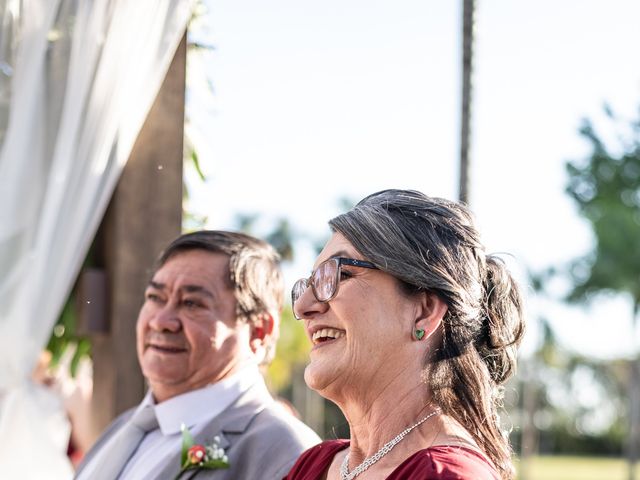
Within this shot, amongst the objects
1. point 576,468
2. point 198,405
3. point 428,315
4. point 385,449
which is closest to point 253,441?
point 198,405

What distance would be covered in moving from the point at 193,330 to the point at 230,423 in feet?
1.08

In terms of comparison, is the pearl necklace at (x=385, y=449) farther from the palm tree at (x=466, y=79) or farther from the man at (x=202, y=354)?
the palm tree at (x=466, y=79)

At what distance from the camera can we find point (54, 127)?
377cm

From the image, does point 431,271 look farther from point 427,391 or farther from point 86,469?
point 86,469

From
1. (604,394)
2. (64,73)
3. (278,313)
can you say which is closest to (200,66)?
(64,73)

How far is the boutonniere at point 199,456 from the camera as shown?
3037 millimetres

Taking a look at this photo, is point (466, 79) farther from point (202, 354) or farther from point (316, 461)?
point (316, 461)

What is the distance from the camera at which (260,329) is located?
3500 mm

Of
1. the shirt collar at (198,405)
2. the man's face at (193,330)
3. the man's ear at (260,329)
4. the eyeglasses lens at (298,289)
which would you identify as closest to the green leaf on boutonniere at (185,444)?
the shirt collar at (198,405)

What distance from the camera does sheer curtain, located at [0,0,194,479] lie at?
368cm

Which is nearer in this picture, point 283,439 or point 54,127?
A: point 283,439

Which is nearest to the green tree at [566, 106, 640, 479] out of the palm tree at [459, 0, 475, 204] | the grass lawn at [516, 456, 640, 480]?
the grass lawn at [516, 456, 640, 480]

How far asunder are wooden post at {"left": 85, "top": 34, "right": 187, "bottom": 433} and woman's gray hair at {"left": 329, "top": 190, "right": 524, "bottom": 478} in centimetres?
163

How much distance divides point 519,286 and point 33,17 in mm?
2048
